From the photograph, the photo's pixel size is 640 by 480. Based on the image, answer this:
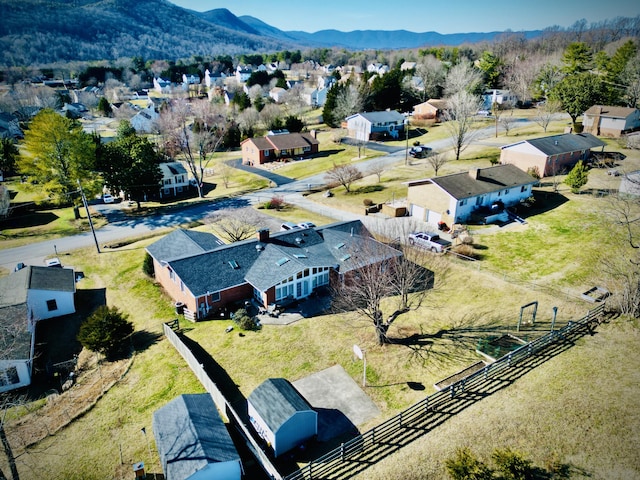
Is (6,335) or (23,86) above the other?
(23,86)

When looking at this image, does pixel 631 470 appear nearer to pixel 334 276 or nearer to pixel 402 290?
pixel 402 290

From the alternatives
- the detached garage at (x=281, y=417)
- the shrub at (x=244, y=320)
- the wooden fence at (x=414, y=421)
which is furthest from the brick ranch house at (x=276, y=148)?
the detached garage at (x=281, y=417)

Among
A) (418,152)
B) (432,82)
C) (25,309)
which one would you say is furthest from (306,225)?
(432,82)

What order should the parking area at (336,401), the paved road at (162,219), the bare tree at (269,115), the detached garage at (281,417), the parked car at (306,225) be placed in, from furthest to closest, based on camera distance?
the bare tree at (269,115), the parked car at (306,225), the paved road at (162,219), the parking area at (336,401), the detached garage at (281,417)

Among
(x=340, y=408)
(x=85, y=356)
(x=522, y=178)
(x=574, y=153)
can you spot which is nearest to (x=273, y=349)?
(x=340, y=408)

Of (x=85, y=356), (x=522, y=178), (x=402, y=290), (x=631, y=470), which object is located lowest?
(x=85, y=356)

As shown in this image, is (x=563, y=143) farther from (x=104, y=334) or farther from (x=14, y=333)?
(x=14, y=333)

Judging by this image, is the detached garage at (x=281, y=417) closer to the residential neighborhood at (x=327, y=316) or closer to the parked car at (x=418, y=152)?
the residential neighborhood at (x=327, y=316)
